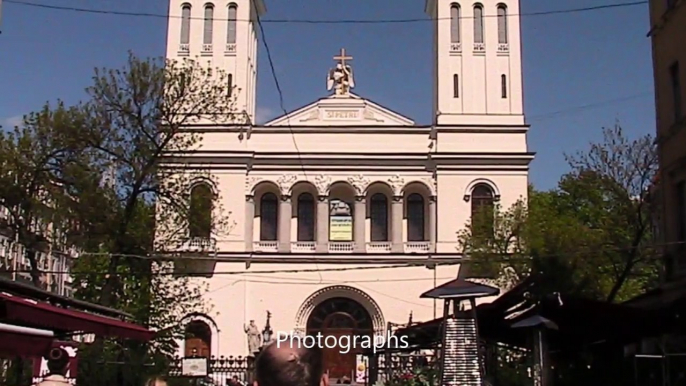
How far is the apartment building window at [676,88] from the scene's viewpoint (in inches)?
764

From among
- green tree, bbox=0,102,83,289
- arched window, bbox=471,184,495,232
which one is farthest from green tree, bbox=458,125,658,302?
green tree, bbox=0,102,83,289

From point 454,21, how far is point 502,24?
1985 millimetres

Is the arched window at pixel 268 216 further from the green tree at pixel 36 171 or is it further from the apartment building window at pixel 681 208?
the apartment building window at pixel 681 208

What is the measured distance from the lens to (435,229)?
37.6m

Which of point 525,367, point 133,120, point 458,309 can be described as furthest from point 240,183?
point 458,309

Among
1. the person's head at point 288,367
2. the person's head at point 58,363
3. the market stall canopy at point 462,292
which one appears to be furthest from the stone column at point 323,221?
the person's head at point 288,367

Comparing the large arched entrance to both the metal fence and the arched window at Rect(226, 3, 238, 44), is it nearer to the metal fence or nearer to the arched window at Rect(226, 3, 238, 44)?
the arched window at Rect(226, 3, 238, 44)

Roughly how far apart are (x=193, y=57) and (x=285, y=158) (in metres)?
5.57

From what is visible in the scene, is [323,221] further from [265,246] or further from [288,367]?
[288,367]

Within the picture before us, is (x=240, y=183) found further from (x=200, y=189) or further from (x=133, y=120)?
(x=133, y=120)

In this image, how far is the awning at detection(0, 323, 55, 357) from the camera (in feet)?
23.8

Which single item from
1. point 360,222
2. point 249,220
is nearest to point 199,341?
point 249,220

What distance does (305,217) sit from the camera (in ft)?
128

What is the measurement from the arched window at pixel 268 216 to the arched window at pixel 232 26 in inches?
260
